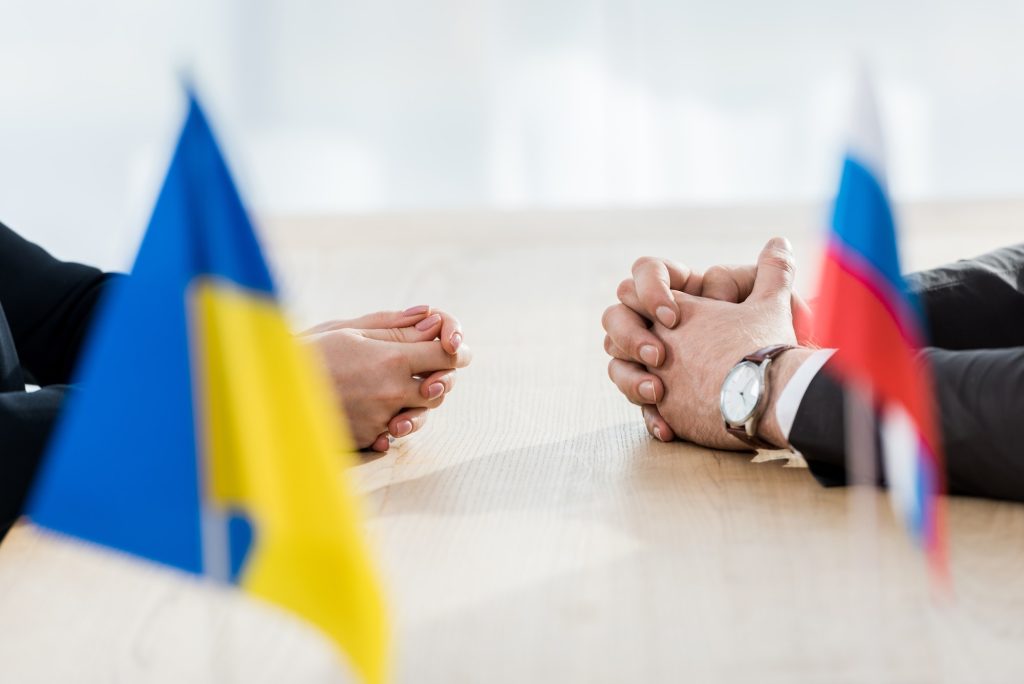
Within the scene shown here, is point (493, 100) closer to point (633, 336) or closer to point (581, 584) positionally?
point (633, 336)

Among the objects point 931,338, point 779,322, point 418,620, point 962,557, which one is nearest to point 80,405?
point 418,620

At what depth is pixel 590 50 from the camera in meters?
3.39

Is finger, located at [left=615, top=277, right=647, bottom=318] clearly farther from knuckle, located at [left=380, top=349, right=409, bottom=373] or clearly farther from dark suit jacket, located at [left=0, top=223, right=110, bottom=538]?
dark suit jacket, located at [left=0, top=223, right=110, bottom=538]

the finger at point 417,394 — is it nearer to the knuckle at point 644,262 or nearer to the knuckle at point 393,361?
the knuckle at point 393,361

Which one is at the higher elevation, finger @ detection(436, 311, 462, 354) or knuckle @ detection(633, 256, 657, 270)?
knuckle @ detection(633, 256, 657, 270)

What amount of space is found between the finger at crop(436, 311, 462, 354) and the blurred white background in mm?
2260

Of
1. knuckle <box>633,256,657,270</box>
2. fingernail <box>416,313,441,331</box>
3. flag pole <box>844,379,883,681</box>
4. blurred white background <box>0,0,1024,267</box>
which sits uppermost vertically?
blurred white background <box>0,0,1024,267</box>

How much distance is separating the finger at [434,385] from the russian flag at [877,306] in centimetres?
56

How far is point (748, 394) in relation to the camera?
1026mm

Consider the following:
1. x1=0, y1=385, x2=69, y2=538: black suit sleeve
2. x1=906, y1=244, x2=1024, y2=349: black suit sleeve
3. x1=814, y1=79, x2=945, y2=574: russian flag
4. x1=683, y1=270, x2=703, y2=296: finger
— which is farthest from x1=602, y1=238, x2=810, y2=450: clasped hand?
x1=0, y1=385, x2=69, y2=538: black suit sleeve

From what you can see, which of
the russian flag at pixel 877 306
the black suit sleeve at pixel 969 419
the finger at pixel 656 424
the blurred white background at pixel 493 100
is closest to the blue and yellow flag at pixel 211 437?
the russian flag at pixel 877 306

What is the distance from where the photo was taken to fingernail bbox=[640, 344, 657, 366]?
3.66 feet

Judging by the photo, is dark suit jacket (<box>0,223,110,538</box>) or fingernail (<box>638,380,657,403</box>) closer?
fingernail (<box>638,380,657,403</box>)

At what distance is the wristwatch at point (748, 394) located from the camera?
1016 millimetres
